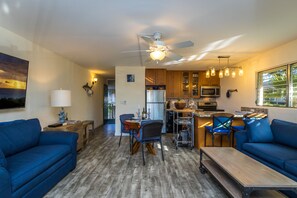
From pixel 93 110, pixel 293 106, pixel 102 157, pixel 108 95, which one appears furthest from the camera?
pixel 108 95

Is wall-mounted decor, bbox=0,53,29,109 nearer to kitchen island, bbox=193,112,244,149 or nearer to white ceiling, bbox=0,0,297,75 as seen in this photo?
white ceiling, bbox=0,0,297,75

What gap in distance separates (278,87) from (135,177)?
367 centimetres

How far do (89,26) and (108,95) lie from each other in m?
7.01

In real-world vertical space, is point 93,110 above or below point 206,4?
below

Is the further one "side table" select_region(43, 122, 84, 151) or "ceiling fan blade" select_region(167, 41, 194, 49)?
"side table" select_region(43, 122, 84, 151)

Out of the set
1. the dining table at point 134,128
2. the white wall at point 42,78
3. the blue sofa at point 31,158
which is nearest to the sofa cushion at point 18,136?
the blue sofa at point 31,158

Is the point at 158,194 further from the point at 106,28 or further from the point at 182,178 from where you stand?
the point at 106,28

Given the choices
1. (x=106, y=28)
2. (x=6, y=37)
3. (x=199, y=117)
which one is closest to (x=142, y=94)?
(x=199, y=117)

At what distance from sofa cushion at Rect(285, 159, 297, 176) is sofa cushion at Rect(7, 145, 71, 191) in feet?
10.2

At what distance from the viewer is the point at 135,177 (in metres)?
2.85

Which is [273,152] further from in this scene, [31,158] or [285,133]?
[31,158]

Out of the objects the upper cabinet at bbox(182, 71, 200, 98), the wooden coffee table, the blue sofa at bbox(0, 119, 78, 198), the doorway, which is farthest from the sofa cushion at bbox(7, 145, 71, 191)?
the doorway

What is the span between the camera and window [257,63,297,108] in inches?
139

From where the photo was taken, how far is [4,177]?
66.0 inches
